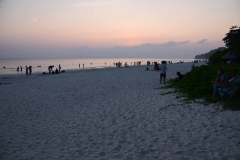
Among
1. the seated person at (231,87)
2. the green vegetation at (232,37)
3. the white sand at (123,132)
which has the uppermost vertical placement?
the green vegetation at (232,37)

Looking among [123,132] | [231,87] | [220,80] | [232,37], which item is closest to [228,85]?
[231,87]

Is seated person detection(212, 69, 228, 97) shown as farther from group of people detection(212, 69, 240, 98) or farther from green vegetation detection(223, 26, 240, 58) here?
green vegetation detection(223, 26, 240, 58)

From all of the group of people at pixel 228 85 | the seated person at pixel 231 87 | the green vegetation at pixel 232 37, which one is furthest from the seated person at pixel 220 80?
the green vegetation at pixel 232 37

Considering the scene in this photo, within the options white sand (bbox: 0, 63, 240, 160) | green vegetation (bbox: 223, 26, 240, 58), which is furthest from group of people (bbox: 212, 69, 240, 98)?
green vegetation (bbox: 223, 26, 240, 58)

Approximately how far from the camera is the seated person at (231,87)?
8.09m

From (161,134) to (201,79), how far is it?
286 inches

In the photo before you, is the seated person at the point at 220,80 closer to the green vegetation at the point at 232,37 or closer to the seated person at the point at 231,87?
the seated person at the point at 231,87

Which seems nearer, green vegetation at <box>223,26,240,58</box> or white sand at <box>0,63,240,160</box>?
white sand at <box>0,63,240,160</box>

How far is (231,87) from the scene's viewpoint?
824 centimetres

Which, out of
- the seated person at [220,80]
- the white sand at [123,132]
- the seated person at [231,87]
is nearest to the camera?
the white sand at [123,132]

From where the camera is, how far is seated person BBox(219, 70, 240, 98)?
26.5 feet

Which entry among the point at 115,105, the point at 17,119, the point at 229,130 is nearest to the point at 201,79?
the point at 115,105

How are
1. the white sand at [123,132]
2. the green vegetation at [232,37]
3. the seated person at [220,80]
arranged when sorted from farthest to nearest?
the green vegetation at [232,37]
the seated person at [220,80]
the white sand at [123,132]

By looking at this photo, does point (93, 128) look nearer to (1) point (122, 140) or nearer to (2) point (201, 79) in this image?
(1) point (122, 140)
